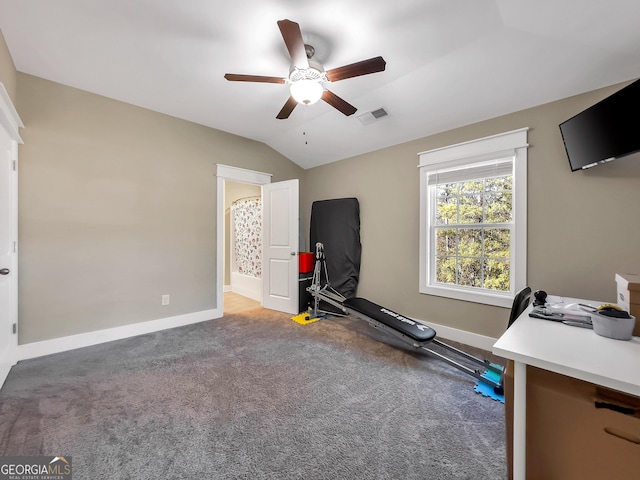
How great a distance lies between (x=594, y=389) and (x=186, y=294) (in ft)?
12.1

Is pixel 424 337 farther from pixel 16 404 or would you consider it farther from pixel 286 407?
pixel 16 404

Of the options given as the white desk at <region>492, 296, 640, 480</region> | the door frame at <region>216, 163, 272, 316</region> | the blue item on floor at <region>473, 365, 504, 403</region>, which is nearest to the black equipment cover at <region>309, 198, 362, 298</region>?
the door frame at <region>216, 163, 272, 316</region>

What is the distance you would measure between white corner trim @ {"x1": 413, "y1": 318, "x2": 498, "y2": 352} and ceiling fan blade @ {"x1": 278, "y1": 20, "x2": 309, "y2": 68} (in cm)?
295

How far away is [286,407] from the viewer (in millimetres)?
1750

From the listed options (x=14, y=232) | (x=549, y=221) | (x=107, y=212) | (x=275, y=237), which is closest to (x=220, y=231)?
(x=275, y=237)

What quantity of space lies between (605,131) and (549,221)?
0.82 m

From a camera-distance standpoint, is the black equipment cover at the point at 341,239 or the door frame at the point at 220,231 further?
the black equipment cover at the point at 341,239

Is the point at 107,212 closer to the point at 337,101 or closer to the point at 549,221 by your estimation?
the point at 337,101

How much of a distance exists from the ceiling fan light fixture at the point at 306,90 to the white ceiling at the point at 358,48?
402mm

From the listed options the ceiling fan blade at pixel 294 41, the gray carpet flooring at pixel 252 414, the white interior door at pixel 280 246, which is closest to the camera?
the gray carpet flooring at pixel 252 414

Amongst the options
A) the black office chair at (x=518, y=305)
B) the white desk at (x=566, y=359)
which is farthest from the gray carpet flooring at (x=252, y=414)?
the black office chair at (x=518, y=305)

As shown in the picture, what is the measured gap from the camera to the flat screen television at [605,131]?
1.55 metres

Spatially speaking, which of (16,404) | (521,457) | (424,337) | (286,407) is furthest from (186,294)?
(521,457)

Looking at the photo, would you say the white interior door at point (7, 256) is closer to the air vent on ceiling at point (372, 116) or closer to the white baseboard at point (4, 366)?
the white baseboard at point (4, 366)
